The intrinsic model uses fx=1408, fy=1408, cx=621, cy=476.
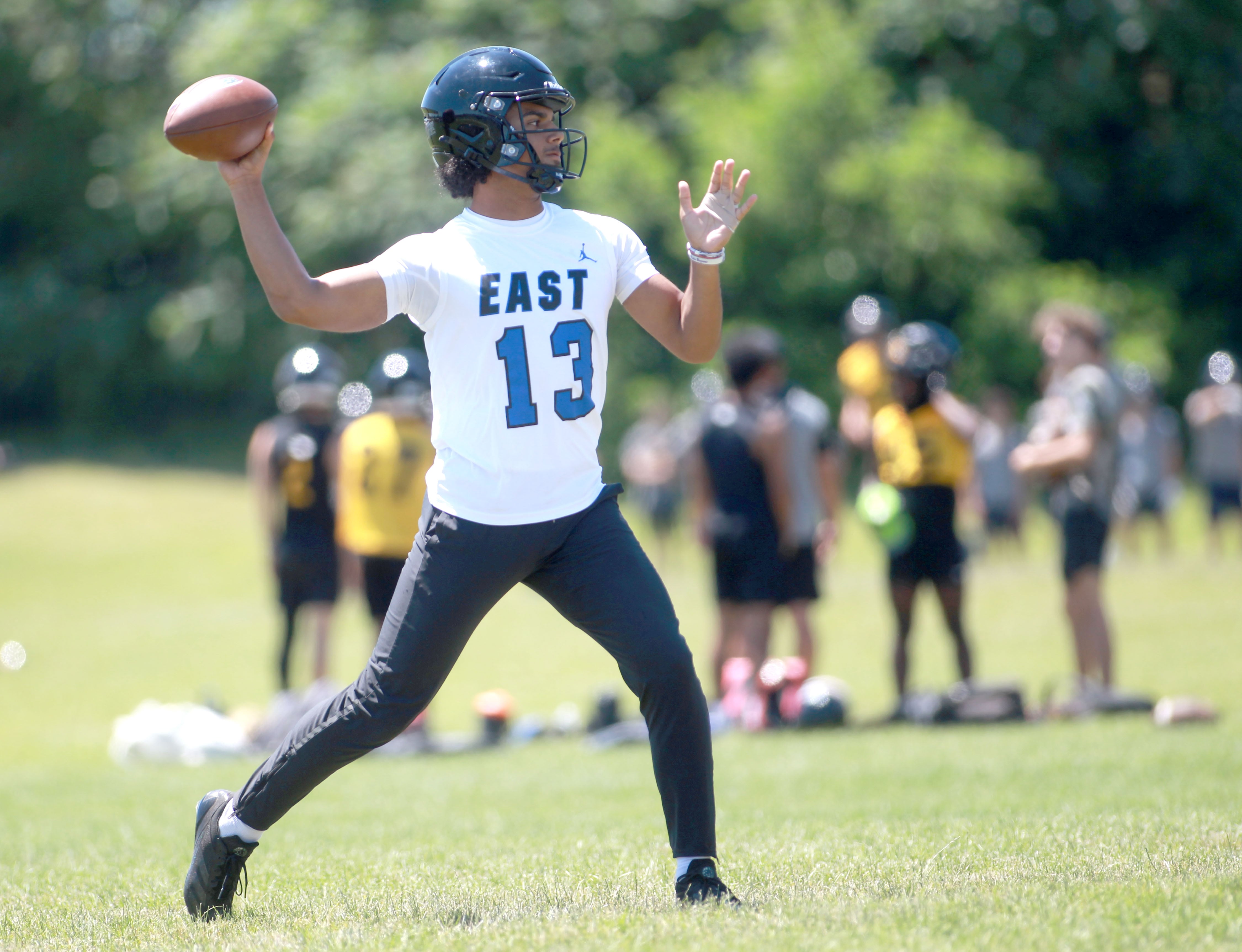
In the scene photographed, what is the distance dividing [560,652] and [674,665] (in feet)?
34.3

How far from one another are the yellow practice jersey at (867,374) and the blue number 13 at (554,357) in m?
7.37

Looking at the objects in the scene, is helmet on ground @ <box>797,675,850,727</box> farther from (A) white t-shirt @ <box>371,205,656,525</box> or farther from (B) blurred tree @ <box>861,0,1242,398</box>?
(B) blurred tree @ <box>861,0,1242,398</box>

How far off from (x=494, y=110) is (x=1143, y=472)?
52.4ft

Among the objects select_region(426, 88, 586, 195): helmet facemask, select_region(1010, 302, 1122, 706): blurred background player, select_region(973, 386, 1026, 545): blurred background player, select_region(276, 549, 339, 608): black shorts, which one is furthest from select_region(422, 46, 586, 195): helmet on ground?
select_region(973, 386, 1026, 545): blurred background player

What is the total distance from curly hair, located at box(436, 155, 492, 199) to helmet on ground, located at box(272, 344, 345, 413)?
19.5 feet

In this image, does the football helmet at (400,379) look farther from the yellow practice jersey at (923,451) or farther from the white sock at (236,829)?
the white sock at (236,829)

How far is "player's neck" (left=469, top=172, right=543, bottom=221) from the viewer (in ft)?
13.5

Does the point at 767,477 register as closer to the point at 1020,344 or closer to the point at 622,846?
the point at 622,846

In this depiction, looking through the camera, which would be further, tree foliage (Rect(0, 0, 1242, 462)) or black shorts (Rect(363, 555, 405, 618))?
tree foliage (Rect(0, 0, 1242, 462))

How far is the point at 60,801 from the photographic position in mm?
7742

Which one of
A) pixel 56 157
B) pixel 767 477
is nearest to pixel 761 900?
pixel 767 477

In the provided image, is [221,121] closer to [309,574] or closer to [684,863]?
[684,863]

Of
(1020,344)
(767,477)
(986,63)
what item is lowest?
(767,477)

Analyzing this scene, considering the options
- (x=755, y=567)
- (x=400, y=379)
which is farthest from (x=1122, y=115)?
(x=400, y=379)
